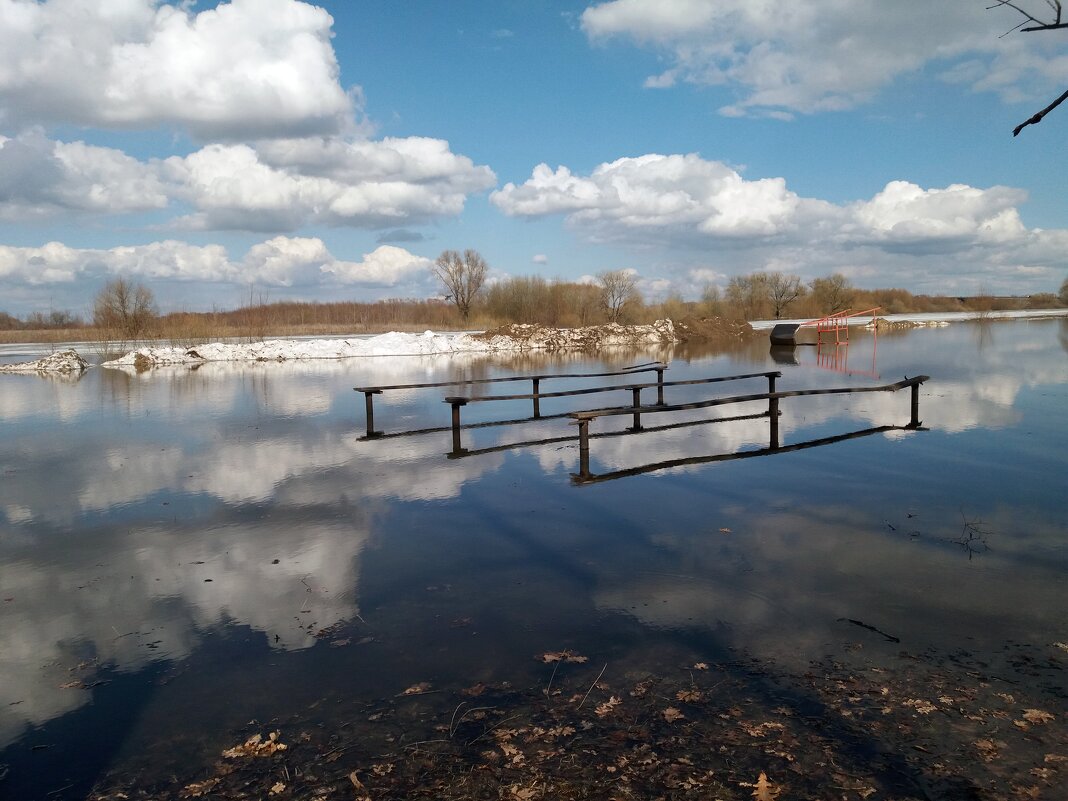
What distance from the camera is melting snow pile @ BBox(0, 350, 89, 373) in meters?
30.1

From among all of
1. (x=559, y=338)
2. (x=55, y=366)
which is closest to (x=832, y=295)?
(x=559, y=338)

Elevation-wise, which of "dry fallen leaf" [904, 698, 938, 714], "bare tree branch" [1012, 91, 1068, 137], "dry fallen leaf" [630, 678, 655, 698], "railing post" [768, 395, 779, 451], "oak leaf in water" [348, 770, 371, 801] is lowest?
"oak leaf in water" [348, 770, 371, 801]

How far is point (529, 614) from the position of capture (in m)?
5.40

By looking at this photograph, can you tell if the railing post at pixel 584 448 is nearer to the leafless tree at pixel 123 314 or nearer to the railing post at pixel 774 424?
the railing post at pixel 774 424

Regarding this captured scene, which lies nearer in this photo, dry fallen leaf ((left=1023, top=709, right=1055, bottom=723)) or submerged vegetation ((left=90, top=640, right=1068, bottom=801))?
submerged vegetation ((left=90, top=640, right=1068, bottom=801))

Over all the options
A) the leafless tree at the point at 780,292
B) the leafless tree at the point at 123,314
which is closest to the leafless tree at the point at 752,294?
the leafless tree at the point at 780,292

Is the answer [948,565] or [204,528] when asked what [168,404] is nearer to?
[204,528]

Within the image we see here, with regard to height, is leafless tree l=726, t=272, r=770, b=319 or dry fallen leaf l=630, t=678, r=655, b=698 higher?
leafless tree l=726, t=272, r=770, b=319

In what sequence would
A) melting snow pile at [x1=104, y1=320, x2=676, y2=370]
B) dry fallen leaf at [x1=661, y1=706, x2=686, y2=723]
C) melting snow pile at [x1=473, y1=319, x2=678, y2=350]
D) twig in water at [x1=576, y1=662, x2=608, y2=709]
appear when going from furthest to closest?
melting snow pile at [x1=473, y1=319, x2=678, y2=350] < melting snow pile at [x1=104, y1=320, x2=676, y2=370] < twig in water at [x1=576, y1=662, x2=608, y2=709] < dry fallen leaf at [x1=661, y1=706, x2=686, y2=723]

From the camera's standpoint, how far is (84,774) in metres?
3.66

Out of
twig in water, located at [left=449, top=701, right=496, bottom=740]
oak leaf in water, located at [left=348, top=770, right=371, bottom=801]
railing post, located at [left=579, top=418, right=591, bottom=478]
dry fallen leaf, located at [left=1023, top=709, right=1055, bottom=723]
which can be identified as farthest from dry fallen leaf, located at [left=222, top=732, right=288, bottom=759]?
railing post, located at [left=579, top=418, right=591, bottom=478]

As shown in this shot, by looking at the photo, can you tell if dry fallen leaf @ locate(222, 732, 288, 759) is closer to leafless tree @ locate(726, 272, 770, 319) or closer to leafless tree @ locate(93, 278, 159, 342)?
leafless tree @ locate(93, 278, 159, 342)

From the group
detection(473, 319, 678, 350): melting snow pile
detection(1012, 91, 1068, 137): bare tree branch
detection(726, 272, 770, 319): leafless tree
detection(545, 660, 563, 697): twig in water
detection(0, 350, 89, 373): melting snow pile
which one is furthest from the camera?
detection(726, 272, 770, 319): leafless tree

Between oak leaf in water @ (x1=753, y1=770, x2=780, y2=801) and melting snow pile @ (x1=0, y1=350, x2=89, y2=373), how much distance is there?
3302 cm
